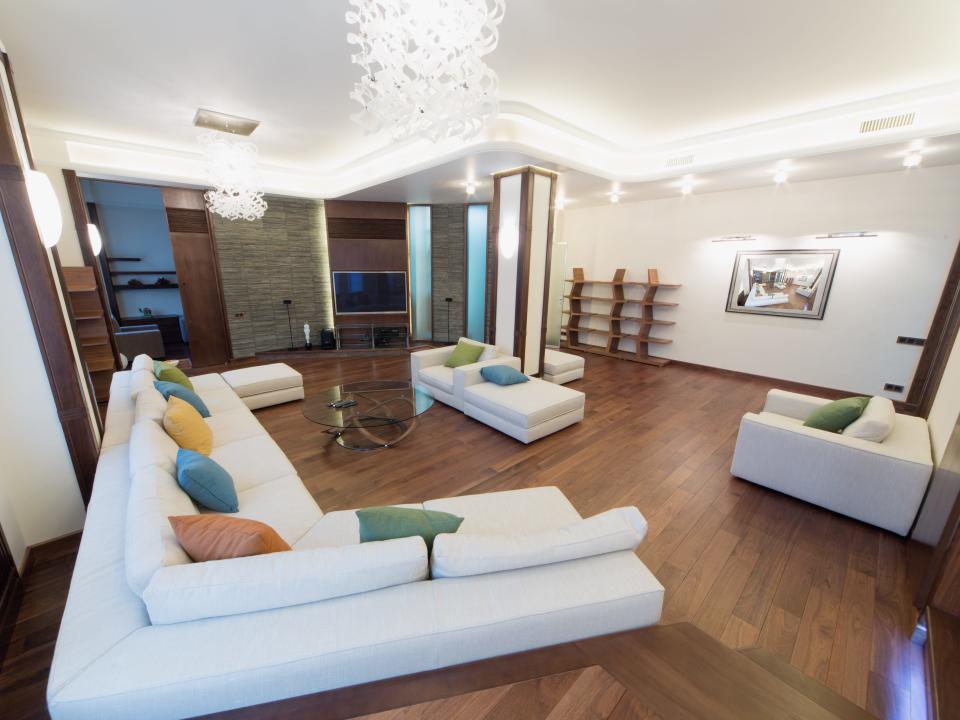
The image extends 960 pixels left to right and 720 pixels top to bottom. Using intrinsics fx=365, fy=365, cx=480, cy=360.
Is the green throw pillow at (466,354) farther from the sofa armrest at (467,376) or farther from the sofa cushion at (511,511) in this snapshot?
the sofa cushion at (511,511)

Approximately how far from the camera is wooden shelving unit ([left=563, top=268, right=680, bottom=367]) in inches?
234

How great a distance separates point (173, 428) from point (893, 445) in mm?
4331

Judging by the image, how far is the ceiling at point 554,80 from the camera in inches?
83.6

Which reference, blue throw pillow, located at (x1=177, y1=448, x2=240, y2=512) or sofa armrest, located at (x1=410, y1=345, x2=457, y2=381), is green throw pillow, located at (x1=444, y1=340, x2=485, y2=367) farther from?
blue throw pillow, located at (x1=177, y1=448, x2=240, y2=512)

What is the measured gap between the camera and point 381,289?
6.55 meters

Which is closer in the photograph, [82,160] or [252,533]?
[252,533]

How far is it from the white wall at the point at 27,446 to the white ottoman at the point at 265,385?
5.52 feet

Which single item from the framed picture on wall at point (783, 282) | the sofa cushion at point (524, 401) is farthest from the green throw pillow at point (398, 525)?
the framed picture on wall at point (783, 282)

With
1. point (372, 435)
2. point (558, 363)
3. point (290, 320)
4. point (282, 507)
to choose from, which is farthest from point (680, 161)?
point (290, 320)

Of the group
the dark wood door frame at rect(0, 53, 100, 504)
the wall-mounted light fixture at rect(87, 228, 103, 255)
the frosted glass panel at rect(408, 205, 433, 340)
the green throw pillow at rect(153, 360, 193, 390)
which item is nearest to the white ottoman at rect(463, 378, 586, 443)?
the green throw pillow at rect(153, 360, 193, 390)

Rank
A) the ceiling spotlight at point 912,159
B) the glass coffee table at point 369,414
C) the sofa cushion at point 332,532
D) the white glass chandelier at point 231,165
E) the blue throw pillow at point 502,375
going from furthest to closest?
the blue throw pillow at point 502,375 < the white glass chandelier at point 231,165 < the ceiling spotlight at point 912,159 < the glass coffee table at point 369,414 < the sofa cushion at point 332,532

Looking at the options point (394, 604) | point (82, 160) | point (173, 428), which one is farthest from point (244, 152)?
point (394, 604)

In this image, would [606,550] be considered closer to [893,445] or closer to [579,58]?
[893,445]

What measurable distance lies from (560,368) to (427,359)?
67.2 inches
